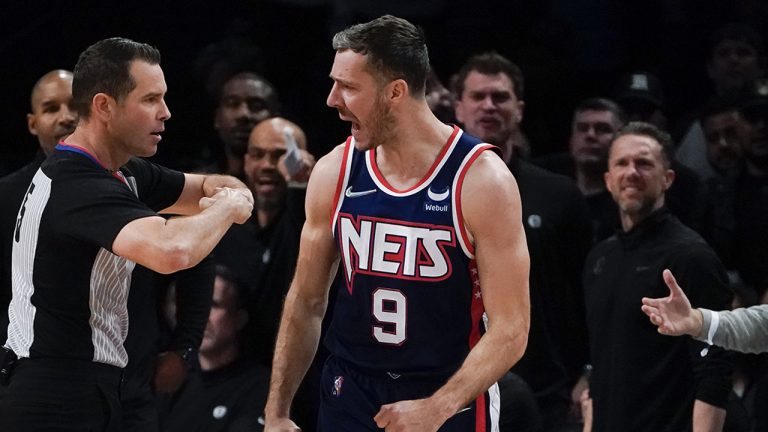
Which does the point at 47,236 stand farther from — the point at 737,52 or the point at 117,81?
the point at 737,52

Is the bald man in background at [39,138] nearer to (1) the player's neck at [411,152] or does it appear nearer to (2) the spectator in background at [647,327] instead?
(1) the player's neck at [411,152]

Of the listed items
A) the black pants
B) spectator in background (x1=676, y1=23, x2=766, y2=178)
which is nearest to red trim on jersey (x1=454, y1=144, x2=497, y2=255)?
the black pants

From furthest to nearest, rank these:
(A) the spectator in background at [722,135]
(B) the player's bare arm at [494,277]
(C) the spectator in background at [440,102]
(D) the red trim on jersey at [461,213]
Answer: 1. (A) the spectator in background at [722,135]
2. (C) the spectator in background at [440,102]
3. (D) the red trim on jersey at [461,213]
4. (B) the player's bare arm at [494,277]

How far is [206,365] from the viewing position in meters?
6.07

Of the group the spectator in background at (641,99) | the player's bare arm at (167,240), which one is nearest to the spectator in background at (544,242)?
the spectator in background at (641,99)

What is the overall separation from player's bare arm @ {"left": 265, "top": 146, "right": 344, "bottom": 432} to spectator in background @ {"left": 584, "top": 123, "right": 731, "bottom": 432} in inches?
67.9

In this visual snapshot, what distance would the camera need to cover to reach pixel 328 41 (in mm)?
8156

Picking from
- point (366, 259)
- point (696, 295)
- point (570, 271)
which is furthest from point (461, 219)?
point (570, 271)

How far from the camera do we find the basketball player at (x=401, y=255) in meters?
3.68

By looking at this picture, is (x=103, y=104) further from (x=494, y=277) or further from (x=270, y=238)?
(x=270, y=238)

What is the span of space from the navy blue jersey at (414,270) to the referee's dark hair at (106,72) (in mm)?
743

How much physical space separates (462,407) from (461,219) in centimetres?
52

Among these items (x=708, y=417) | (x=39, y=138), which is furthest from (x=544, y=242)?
(x=39, y=138)

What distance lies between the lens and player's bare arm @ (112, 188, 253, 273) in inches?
142
